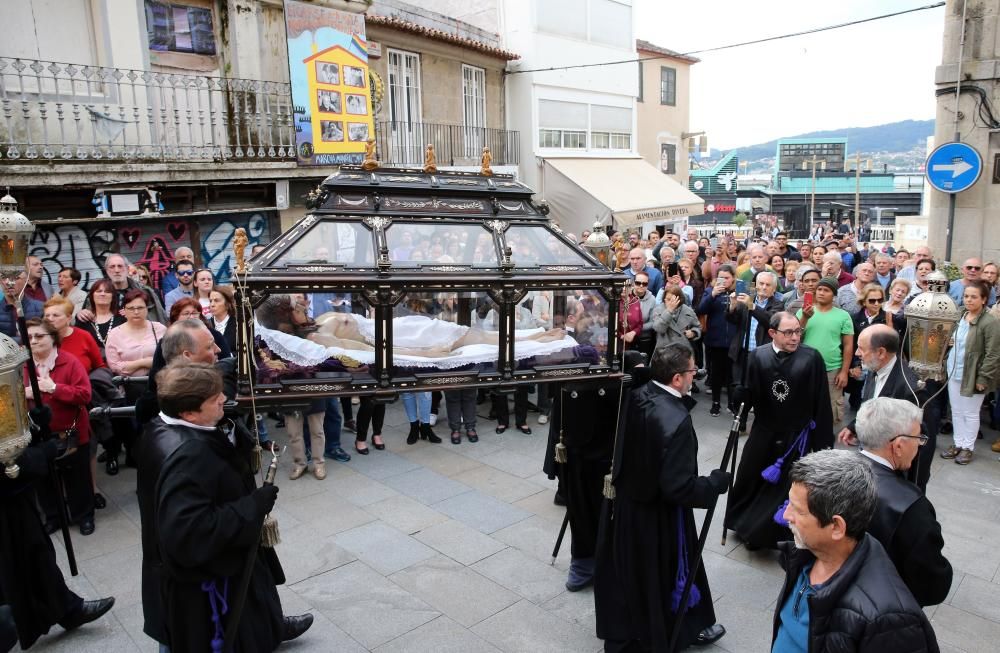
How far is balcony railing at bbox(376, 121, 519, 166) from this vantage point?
48.9ft

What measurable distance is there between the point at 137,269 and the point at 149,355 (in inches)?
109

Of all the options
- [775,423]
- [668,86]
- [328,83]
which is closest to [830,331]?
[775,423]

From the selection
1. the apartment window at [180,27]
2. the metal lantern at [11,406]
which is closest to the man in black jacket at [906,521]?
the metal lantern at [11,406]

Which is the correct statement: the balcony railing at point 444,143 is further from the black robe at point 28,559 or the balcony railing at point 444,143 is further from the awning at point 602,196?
the black robe at point 28,559

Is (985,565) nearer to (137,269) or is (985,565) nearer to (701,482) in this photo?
(701,482)

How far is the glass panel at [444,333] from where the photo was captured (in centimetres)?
382

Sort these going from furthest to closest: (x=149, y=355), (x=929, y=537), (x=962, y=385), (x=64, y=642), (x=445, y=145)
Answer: (x=445, y=145)
(x=962, y=385)
(x=149, y=355)
(x=64, y=642)
(x=929, y=537)

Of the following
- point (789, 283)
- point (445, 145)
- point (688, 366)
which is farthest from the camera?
point (445, 145)

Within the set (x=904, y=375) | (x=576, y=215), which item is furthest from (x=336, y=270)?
(x=576, y=215)

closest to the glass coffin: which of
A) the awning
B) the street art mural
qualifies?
the street art mural

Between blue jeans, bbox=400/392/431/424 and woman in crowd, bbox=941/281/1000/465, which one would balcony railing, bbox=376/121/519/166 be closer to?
blue jeans, bbox=400/392/431/424

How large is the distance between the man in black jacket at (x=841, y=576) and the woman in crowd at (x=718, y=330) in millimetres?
6278

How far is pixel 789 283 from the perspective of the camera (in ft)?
30.9

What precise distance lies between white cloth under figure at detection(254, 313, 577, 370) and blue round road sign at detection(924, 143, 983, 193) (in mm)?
8739
